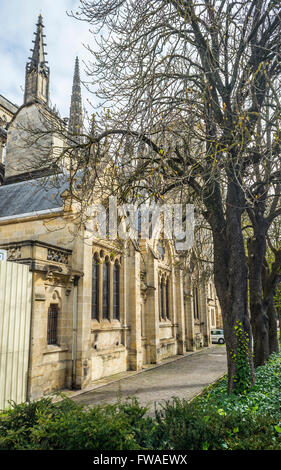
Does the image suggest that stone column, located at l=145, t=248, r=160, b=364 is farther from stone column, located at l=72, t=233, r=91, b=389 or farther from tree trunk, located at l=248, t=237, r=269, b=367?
tree trunk, located at l=248, t=237, r=269, b=367

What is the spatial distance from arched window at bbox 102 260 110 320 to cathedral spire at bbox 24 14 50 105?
15.4 metres

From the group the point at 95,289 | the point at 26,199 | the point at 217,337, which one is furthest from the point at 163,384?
the point at 217,337

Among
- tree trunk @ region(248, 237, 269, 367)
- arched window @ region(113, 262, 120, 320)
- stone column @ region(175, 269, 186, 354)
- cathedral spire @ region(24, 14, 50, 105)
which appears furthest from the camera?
cathedral spire @ region(24, 14, 50, 105)

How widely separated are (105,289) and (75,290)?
2718 mm

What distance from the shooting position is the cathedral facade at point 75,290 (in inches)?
406

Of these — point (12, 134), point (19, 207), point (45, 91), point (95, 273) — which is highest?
point (45, 91)

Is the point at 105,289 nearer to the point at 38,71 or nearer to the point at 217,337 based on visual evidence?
the point at 38,71

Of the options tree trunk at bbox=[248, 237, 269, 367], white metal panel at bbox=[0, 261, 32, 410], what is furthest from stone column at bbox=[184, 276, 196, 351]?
white metal panel at bbox=[0, 261, 32, 410]

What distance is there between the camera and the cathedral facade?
1030 cm

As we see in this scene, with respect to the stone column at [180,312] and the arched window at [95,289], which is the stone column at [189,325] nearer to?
the stone column at [180,312]

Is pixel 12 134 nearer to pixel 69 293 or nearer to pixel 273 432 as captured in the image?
pixel 69 293

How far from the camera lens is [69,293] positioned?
472 inches
